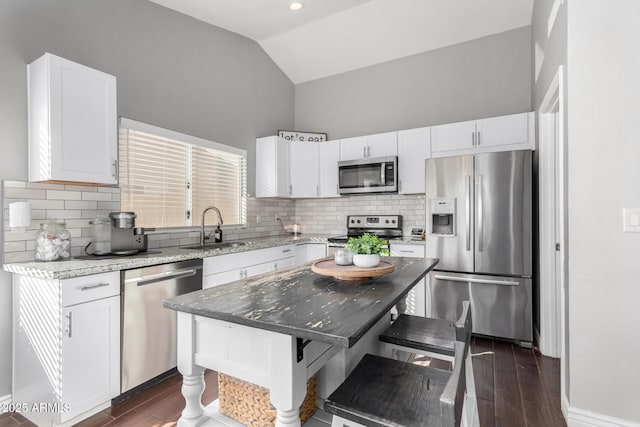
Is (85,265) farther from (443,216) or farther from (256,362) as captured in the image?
(443,216)

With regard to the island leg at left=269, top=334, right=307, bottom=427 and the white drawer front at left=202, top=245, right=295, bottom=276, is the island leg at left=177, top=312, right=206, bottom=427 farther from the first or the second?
the white drawer front at left=202, top=245, right=295, bottom=276

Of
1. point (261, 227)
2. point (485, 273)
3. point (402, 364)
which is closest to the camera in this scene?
point (402, 364)

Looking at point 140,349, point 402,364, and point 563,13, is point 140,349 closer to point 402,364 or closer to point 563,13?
point 402,364

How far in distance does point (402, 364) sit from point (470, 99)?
3513 millimetres

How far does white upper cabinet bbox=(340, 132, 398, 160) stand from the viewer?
393 cm

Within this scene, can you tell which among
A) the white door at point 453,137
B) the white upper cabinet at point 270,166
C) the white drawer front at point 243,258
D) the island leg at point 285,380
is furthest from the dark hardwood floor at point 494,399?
the white upper cabinet at point 270,166

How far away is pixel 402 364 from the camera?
1.41m

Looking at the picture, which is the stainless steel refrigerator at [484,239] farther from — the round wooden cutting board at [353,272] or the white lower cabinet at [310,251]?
the round wooden cutting board at [353,272]

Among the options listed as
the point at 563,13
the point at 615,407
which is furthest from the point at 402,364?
the point at 563,13

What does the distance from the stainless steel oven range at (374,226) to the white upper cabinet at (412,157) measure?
1.59ft

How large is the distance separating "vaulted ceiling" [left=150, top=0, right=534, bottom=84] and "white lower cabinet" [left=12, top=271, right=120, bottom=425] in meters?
2.69

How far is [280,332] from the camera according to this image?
1.05m

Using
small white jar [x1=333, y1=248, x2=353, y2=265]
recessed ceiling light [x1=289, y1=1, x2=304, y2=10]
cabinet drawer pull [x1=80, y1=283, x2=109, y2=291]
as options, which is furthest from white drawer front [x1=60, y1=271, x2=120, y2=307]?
recessed ceiling light [x1=289, y1=1, x2=304, y2=10]

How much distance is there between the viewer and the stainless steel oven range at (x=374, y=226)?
4145 millimetres
